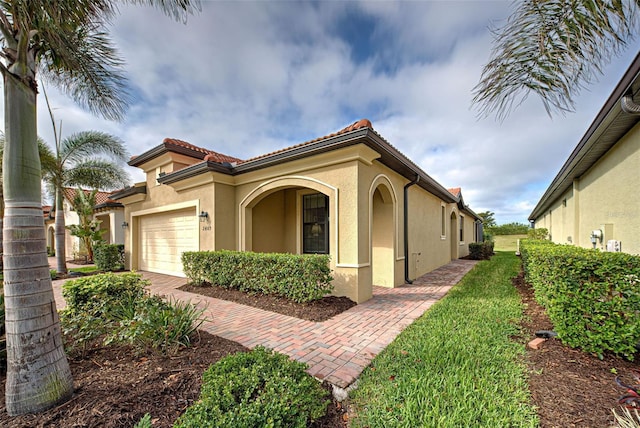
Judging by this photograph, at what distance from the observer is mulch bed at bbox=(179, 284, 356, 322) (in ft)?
17.5

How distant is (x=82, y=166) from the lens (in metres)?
12.6

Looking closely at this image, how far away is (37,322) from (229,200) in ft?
21.8

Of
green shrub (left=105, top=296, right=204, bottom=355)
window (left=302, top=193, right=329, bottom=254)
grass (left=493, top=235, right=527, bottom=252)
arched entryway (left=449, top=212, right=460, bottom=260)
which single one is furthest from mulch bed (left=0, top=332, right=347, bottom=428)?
grass (left=493, top=235, right=527, bottom=252)

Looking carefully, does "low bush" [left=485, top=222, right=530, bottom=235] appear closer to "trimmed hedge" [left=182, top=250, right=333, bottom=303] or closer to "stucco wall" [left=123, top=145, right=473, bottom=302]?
"stucco wall" [left=123, top=145, right=473, bottom=302]

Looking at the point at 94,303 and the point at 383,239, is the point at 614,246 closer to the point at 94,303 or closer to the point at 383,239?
the point at 383,239

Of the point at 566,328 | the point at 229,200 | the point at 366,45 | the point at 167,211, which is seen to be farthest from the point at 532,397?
the point at 167,211

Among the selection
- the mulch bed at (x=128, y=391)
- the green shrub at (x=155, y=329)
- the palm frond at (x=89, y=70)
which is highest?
the palm frond at (x=89, y=70)

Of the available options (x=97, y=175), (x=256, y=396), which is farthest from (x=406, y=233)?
(x=97, y=175)

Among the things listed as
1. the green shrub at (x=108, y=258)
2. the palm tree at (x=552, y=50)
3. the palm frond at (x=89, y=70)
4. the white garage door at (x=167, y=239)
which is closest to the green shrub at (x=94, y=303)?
the palm frond at (x=89, y=70)

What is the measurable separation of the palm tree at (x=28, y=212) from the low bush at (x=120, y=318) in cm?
89

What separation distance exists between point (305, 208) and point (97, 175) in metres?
11.5

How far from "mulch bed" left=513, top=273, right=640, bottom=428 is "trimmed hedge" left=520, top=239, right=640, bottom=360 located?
0.57 ft

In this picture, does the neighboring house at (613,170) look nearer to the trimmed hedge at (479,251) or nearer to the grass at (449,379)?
the grass at (449,379)

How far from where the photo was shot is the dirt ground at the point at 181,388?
224 cm
